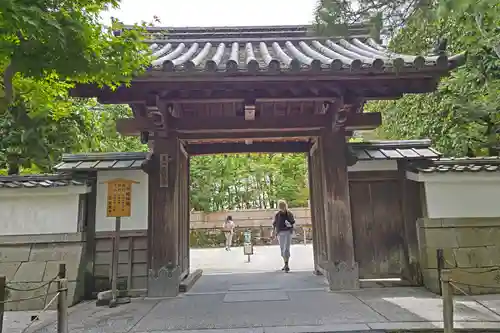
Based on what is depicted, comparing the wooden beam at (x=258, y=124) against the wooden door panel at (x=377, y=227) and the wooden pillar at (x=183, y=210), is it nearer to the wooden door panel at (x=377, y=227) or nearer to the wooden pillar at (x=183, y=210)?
the wooden pillar at (x=183, y=210)

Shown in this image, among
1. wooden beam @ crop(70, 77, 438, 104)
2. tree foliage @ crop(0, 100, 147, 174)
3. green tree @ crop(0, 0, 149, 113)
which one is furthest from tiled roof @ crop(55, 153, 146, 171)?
tree foliage @ crop(0, 100, 147, 174)

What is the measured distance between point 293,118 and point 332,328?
10.9 ft

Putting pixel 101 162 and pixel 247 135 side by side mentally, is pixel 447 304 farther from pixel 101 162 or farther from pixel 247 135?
pixel 101 162

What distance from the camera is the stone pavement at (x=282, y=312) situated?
395cm

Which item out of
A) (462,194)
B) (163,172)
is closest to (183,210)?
(163,172)

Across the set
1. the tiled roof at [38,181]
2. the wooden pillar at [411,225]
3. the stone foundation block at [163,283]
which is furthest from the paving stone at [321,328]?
the tiled roof at [38,181]

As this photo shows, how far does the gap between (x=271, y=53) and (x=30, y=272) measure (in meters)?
5.31

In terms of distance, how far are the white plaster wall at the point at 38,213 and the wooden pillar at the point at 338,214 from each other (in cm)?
406

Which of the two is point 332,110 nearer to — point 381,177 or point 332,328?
point 381,177

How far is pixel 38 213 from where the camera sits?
6004 mm

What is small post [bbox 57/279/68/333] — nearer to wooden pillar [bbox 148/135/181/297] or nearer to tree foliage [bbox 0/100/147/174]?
wooden pillar [bbox 148/135/181/297]

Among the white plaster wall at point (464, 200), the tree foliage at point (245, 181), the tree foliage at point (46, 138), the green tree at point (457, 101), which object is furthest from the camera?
the tree foliage at point (245, 181)

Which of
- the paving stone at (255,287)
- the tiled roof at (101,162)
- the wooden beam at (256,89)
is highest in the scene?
the wooden beam at (256,89)

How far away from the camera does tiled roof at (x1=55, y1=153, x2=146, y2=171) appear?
6.17m
